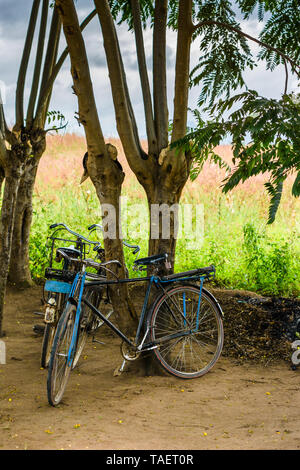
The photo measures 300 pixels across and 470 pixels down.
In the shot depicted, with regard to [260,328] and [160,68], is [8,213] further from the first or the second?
[260,328]

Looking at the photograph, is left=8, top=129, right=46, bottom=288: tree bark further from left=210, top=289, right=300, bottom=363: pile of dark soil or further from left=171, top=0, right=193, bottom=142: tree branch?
left=210, top=289, right=300, bottom=363: pile of dark soil

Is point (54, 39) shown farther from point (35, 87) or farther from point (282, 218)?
point (282, 218)

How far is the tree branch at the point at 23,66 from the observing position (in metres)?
5.57

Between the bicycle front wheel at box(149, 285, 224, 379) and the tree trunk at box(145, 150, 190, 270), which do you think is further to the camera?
the tree trunk at box(145, 150, 190, 270)

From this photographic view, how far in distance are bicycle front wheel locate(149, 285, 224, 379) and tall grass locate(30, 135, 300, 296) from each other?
2589 millimetres

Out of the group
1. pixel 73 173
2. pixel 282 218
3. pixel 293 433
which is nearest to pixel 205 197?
pixel 282 218

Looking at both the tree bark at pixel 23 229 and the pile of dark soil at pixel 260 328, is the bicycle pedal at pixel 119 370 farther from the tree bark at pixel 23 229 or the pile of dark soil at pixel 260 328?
the tree bark at pixel 23 229

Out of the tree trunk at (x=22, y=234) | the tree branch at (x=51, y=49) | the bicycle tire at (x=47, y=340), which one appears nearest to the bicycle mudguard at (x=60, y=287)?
the bicycle tire at (x=47, y=340)

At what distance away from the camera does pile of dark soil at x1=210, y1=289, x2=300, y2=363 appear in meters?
4.30

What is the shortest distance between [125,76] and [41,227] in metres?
4.20
